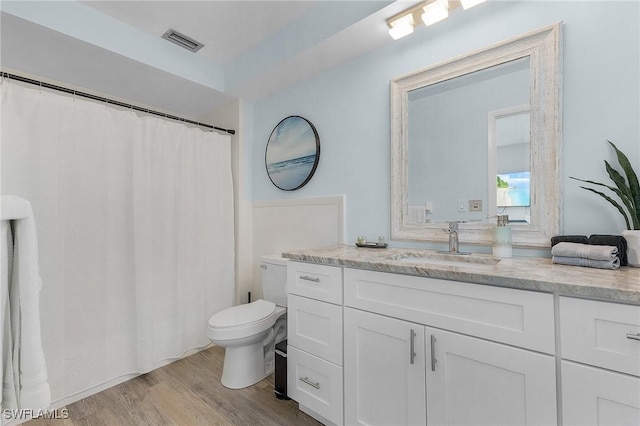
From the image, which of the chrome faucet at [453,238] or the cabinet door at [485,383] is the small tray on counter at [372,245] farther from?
the cabinet door at [485,383]

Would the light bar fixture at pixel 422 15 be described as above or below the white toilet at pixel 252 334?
above

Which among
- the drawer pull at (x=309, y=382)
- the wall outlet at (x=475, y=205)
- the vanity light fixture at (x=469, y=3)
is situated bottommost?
the drawer pull at (x=309, y=382)

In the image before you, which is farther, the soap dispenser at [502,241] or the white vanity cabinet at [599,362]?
the soap dispenser at [502,241]

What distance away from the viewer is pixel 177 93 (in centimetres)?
250

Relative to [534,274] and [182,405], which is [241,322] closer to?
[182,405]

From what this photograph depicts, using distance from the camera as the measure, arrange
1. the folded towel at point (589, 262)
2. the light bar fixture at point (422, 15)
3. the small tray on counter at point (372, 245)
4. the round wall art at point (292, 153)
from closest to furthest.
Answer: the folded towel at point (589, 262)
the light bar fixture at point (422, 15)
the small tray on counter at point (372, 245)
the round wall art at point (292, 153)

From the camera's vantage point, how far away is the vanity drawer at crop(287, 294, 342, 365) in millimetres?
1410

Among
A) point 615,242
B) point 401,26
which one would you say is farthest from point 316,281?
point 401,26

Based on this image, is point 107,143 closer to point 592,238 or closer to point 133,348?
point 133,348

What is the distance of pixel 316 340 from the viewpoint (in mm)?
1486

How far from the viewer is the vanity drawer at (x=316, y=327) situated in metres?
1.41

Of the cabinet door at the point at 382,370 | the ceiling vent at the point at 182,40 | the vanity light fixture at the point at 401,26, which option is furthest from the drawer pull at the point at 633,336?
the ceiling vent at the point at 182,40

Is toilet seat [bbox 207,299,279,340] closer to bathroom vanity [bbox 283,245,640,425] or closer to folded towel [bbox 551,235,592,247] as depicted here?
bathroom vanity [bbox 283,245,640,425]

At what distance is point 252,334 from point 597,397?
159 cm
